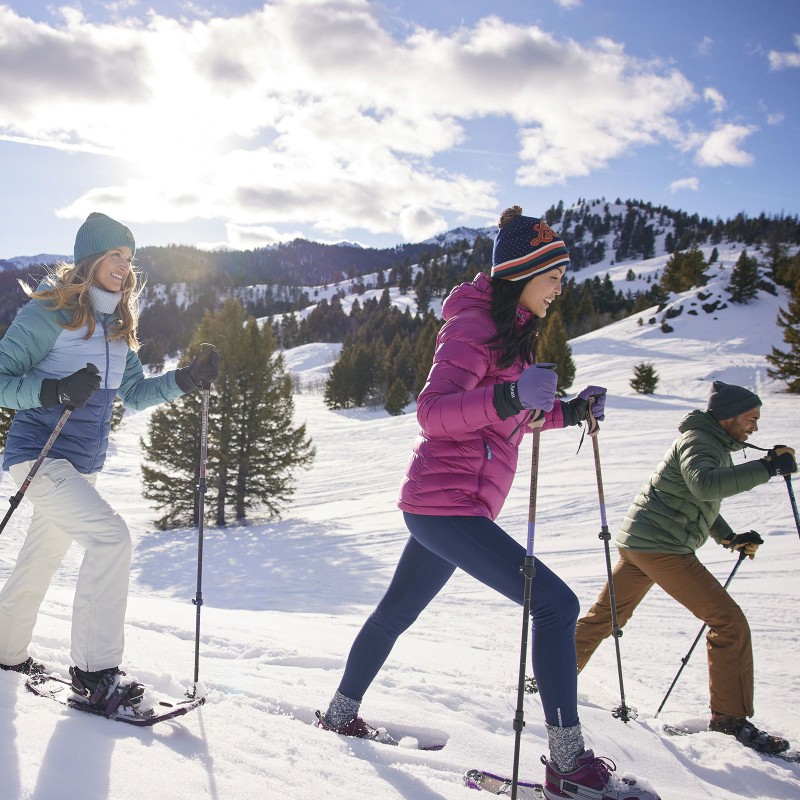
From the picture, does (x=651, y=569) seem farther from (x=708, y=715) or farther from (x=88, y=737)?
(x=88, y=737)

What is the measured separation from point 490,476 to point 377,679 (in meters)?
2.16

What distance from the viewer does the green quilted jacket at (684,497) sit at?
3.46 metres

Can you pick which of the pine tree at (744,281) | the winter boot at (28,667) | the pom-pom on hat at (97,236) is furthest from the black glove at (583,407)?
the pine tree at (744,281)

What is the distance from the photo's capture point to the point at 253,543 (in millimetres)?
13992

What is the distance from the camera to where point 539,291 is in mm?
2650

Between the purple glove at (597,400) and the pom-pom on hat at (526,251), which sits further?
the purple glove at (597,400)

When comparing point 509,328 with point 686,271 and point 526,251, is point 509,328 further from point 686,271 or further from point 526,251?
point 686,271

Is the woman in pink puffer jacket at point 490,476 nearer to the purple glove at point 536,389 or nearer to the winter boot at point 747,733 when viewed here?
the purple glove at point 536,389

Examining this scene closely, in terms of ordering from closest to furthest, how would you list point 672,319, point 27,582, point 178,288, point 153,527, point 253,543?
1. point 27,582
2. point 253,543
3. point 153,527
4. point 672,319
5. point 178,288

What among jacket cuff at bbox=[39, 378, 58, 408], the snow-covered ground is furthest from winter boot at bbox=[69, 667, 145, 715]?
jacket cuff at bbox=[39, 378, 58, 408]

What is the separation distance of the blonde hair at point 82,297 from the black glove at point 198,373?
0.33 metres

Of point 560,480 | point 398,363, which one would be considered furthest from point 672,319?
point 560,480

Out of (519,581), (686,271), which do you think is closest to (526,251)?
(519,581)

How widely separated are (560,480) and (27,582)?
1317cm
